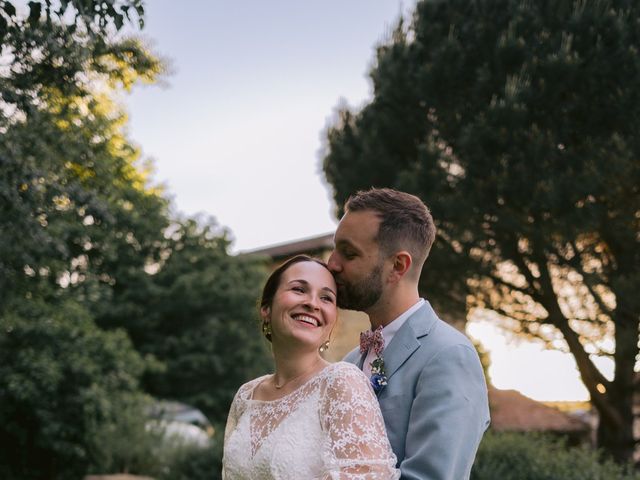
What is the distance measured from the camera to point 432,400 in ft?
8.77

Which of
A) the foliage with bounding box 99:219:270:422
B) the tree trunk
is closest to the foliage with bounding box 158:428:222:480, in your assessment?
the tree trunk

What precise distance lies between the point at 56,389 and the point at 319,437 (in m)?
12.3

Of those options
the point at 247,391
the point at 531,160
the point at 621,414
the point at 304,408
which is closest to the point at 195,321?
the point at 621,414

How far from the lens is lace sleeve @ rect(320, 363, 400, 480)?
2619 millimetres

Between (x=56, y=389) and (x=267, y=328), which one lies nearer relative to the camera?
(x=267, y=328)

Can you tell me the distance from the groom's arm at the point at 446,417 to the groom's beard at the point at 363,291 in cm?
39

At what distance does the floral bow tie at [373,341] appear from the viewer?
309cm

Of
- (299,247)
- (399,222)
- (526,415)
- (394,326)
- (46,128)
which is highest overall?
(299,247)

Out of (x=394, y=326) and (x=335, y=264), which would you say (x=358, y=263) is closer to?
(x=335, y=264)

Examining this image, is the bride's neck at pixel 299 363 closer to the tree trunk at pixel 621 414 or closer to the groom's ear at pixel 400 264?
the groom's ear at pixel 400 264

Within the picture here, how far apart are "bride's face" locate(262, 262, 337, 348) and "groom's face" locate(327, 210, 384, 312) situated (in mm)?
51

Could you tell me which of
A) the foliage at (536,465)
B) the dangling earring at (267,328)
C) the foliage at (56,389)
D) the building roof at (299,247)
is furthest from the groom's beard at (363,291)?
the building roof at (299,247)

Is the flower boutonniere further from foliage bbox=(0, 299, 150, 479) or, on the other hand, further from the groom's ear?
foliage bbox=(0, 299, 150, 479)

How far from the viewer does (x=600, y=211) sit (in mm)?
11406
